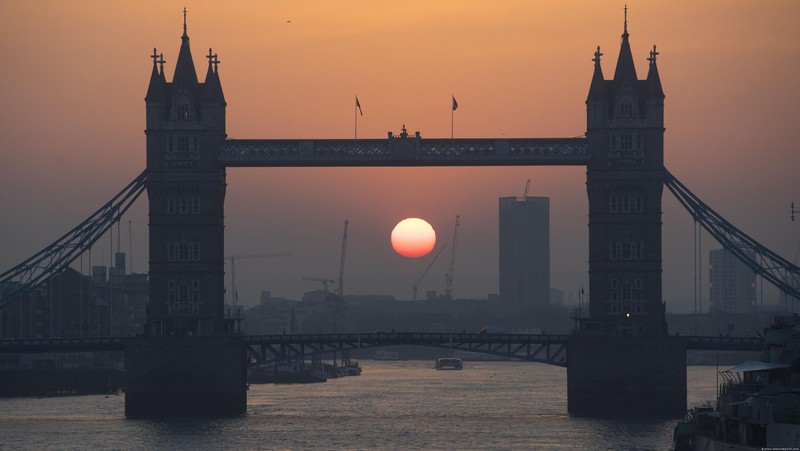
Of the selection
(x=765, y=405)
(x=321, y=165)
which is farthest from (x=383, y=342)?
(x=765, y=405)

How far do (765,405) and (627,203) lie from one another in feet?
233

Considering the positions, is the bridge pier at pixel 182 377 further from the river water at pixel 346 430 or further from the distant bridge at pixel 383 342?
the distant bridge at pixel 383 342

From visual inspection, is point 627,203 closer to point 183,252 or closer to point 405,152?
point 405,152

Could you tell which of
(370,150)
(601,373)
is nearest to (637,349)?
(601,373)

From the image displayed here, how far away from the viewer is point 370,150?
17038 centimetres

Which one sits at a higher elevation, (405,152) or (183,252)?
(405,152)

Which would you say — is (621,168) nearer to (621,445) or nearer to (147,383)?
(621,445)

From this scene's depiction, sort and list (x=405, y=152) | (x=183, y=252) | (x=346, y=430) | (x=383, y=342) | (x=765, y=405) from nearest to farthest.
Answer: (x=765, y=405)
(x=346, y=430)
(x=405, y=152)
(x=183, y=252)
(x=383, y=342)

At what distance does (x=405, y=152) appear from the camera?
16975cm

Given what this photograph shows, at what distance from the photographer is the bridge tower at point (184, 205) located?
169875 mm

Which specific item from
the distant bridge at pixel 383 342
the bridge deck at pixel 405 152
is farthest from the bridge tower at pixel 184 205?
the distant bridge at pixel 383 342

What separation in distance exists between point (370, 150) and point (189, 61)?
60.7 feet

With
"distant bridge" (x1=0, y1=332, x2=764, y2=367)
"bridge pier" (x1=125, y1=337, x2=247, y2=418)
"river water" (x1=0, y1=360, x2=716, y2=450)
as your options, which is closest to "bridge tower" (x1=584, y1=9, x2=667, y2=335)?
"distant bridge" (x1=0, y1=332, x2=764, y2=367)

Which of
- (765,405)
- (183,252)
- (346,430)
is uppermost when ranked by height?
(183,252)
